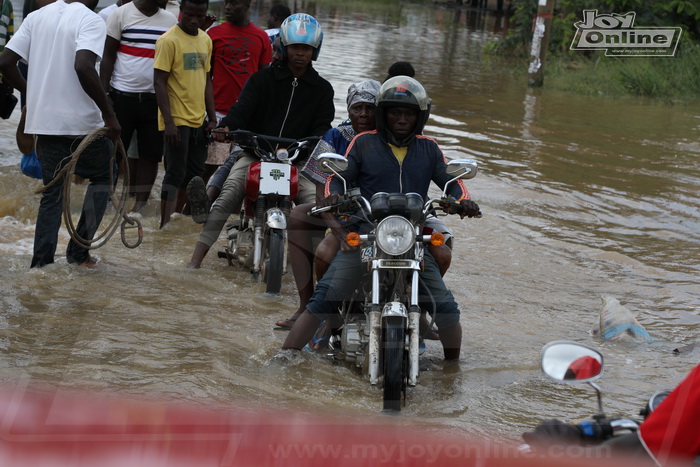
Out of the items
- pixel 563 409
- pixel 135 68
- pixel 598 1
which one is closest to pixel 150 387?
pixel 563 409

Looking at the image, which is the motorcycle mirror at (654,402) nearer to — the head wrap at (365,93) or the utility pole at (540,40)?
the head wrap at (365,93)

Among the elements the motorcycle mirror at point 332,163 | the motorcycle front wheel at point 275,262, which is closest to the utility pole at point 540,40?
the motorcycle front wheel at point 275,262

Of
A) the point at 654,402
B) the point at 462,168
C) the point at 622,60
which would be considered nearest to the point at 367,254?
the point at 462,168

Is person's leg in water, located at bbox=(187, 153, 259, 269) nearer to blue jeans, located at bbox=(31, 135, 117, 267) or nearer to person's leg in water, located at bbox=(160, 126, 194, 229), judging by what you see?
blue jeans, located at bbox=(31, 135, 117, 267)

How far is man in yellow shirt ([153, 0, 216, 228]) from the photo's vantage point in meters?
8.62

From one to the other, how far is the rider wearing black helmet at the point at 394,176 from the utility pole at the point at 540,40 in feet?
50.3

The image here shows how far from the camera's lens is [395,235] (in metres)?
5.34

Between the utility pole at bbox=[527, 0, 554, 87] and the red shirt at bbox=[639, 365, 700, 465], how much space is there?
18605 millimetres

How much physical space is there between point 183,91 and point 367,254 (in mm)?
3907

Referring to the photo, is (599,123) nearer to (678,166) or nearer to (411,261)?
(678,166)

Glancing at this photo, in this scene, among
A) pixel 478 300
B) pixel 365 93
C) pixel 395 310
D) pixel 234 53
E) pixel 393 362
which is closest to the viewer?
pixel 393 362

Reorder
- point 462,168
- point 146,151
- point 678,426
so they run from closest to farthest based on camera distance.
Result: point 678,426, point 462,168, point 146,151

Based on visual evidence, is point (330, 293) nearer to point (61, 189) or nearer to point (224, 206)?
point (224, 206)

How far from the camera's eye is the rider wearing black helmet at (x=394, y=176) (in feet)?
18.8
